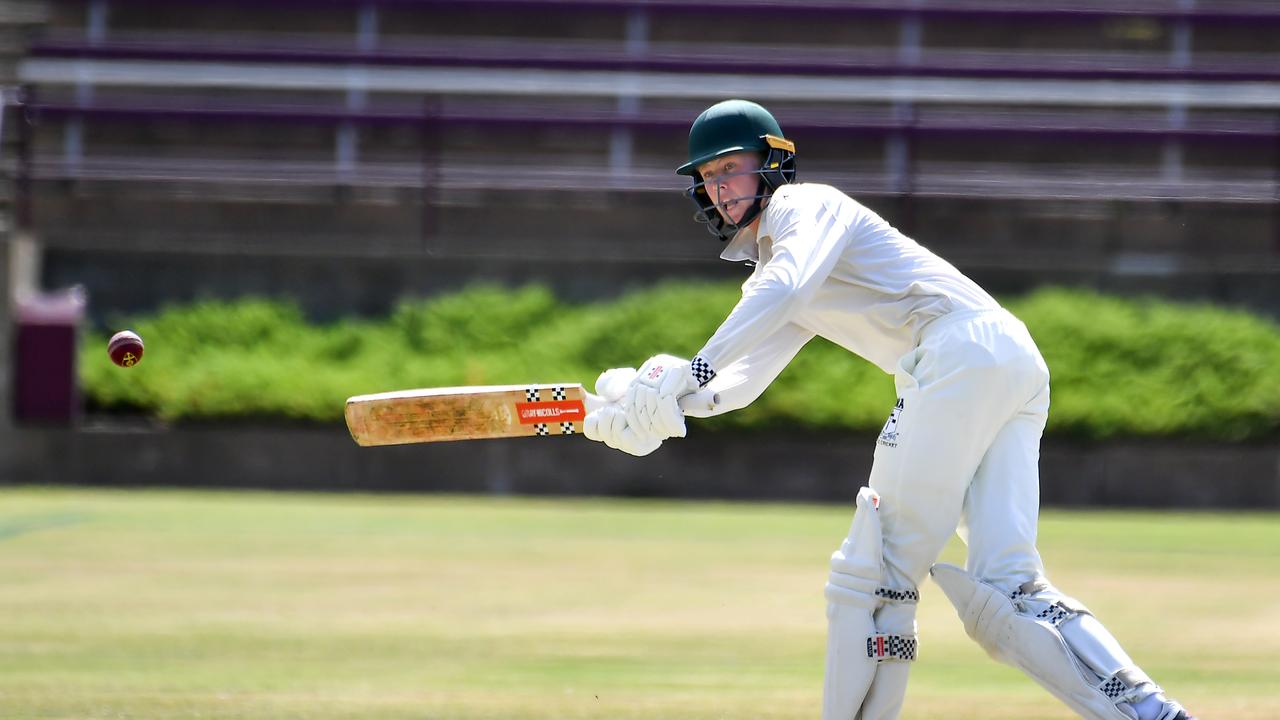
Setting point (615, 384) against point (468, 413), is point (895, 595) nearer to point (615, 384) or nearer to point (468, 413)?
point (615, 384)

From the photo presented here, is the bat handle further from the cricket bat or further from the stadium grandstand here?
the stadium grandstand

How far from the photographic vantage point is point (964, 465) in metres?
4.22

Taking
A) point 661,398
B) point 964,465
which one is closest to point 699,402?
point 661,398

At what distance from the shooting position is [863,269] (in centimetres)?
445

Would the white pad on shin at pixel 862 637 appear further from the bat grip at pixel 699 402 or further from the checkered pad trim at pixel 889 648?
the bat grip at pixel 699 402

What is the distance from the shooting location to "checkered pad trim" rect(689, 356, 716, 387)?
13.6ft

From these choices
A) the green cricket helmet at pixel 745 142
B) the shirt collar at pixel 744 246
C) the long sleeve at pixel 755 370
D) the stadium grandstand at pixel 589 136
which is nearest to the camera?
the long sleeve at pixel 755 370

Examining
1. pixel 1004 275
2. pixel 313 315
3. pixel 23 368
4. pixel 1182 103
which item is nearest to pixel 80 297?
pixel 23 368

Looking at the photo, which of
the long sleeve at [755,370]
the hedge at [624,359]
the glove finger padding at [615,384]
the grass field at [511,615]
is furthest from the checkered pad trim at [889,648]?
the hedge at [624,359]

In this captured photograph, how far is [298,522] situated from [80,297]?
228 inches

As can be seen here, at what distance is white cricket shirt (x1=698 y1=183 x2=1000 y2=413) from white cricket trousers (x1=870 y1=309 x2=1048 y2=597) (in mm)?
189

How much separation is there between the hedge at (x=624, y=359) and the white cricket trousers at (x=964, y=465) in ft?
39.1

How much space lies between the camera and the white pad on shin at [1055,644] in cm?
405

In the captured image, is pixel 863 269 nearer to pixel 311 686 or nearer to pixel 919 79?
pixel 311 686
